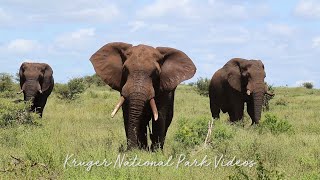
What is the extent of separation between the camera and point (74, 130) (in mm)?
13695

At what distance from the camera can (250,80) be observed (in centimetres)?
1622

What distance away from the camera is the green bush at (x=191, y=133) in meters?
10.6

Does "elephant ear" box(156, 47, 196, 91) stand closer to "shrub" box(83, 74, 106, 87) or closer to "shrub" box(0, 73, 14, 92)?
"shrub" box(0, 73, 14, 92)

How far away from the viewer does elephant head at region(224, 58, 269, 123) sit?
15938 mm

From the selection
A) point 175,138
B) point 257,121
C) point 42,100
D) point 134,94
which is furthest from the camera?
point 42,100

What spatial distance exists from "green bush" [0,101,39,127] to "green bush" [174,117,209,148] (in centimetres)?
434

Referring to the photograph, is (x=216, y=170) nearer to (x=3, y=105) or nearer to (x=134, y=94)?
(x=134, y=94)

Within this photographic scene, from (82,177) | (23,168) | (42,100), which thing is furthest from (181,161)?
(42,100)

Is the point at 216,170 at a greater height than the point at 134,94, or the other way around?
the point at 134,94

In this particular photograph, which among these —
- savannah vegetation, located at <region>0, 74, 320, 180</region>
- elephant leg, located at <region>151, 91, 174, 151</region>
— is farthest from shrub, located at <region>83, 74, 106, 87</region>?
elephant leg, located at <region>151, 91, 174, 151</region>

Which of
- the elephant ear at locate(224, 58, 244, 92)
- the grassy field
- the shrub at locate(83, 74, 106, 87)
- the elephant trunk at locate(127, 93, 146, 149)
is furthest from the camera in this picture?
the shrub at locate(83, 74, 106, 87)

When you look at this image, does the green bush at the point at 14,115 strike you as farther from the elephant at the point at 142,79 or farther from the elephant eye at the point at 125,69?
the elephant eye at the point at 125,69

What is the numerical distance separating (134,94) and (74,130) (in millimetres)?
5294

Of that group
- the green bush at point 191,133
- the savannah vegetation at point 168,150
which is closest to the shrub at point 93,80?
the savannah vegetation at point 168,150
